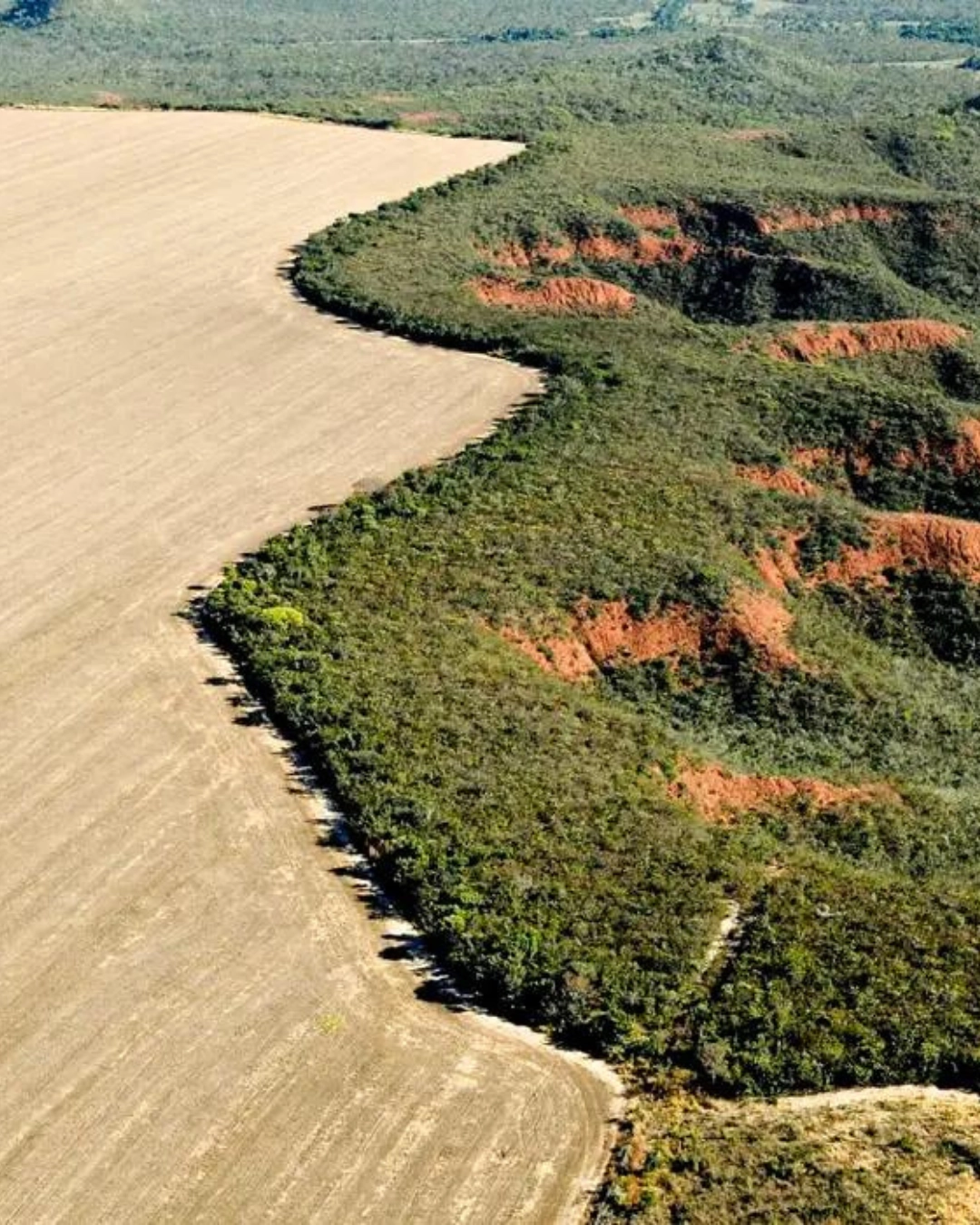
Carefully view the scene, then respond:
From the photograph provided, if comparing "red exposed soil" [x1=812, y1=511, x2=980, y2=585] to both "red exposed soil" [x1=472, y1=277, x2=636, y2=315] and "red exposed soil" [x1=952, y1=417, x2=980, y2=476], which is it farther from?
"red exposed soil" [x1=472, y1=277, x2=636, y2=315]

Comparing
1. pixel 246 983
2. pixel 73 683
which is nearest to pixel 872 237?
pixel 73 683

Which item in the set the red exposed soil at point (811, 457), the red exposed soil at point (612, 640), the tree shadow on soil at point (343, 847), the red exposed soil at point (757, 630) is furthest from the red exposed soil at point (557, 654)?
the red exposed soil at point (811, 457)

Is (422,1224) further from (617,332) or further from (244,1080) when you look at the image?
(617,332)

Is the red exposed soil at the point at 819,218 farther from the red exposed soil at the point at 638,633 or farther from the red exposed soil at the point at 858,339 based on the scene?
the red exposed soil at the point at 638,633

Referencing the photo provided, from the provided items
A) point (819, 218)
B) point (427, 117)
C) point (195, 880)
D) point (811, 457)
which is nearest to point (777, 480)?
point (811, 457)

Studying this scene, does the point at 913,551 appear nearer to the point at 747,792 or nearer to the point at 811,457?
the point at 811,457
